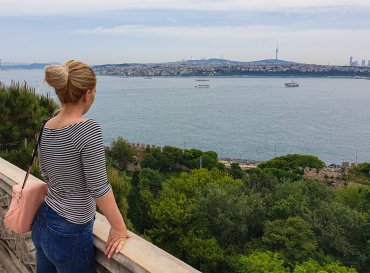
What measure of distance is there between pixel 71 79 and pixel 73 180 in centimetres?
38

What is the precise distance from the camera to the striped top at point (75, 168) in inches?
60.2

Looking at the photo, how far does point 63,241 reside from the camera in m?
1.65

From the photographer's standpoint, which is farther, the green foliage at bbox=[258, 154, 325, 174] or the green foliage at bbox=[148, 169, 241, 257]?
the green foliage at bbox=[258, 154, 325, 174]

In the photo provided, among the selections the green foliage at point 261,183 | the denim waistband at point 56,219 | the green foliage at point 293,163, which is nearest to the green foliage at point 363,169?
the green foliage at point 293,163

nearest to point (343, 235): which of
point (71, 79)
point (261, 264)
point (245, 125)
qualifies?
point (261, 264)

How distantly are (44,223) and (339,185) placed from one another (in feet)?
116

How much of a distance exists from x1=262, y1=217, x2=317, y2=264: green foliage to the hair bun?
16068mm

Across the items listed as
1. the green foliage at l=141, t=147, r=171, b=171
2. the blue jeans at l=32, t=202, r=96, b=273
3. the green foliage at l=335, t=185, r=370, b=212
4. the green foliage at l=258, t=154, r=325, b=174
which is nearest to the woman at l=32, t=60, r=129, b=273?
the blue jeans at l=32, t=202, r=96, b=273

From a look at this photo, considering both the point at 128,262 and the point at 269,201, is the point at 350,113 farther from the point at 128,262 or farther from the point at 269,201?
the point at 128,262

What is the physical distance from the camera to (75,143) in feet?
5.05

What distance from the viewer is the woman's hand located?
5.61ft

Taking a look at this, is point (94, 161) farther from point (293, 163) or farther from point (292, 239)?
point (293, 163)

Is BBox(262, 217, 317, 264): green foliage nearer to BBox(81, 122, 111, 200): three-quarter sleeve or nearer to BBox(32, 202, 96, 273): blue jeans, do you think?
BBox(32, 202, 96, 273): blue jeans

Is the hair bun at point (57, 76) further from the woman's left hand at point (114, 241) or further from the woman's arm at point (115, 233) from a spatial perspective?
the woman's left hand at point (114, 241)
